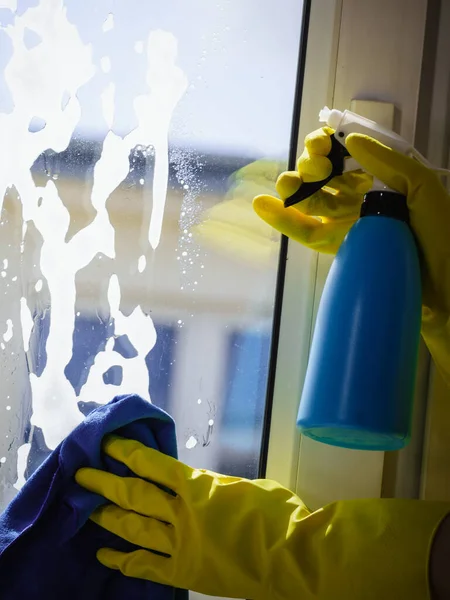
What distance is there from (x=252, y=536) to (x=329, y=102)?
57cm

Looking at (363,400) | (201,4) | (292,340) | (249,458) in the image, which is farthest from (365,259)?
(201,4)

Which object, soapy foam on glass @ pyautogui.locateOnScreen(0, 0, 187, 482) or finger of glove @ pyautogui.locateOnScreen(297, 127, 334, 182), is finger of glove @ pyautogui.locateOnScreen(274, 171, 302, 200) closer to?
finger of glove @ pyautogui.locateOnScreen(297, 127, 334, 182)

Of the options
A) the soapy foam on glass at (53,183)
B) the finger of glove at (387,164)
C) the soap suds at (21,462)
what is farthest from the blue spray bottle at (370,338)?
the soap suds at (21,462)

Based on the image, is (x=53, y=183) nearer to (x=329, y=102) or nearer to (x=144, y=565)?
→ (x=329, y=102)

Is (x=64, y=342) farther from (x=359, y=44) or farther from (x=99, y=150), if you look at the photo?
(x=359, y=44)

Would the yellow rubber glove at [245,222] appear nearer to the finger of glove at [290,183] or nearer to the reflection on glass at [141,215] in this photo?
the reflection on glass at [141,215]

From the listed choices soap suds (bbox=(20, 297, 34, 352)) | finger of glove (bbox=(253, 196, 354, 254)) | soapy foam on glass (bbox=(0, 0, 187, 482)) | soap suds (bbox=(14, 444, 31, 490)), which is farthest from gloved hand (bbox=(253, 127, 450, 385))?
soap suds (bbox=(14, 444, 31, 490))

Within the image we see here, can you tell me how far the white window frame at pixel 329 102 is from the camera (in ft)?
3.09

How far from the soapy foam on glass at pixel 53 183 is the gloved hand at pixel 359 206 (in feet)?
0.72

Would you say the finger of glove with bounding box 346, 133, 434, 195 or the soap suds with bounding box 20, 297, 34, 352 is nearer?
the finger of glove with bounding box 346, 133, 434, 195

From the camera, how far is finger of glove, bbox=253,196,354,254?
872 millimetres

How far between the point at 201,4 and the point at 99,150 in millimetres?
255

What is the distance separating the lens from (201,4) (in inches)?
39.5

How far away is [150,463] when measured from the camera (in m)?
0.82
